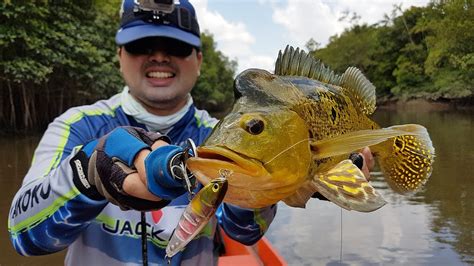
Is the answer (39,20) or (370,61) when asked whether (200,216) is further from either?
(370,61)

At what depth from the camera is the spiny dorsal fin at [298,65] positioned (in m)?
1.32

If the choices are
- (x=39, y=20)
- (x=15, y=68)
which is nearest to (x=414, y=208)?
(x=15, y=68)

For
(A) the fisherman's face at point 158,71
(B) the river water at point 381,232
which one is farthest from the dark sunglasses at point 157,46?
(B) the river water at point 381,232

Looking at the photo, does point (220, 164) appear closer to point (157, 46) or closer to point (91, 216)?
point (91, 216)

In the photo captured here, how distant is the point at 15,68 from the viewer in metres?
13.1

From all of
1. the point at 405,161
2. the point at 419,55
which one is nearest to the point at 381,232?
the point at 405,161

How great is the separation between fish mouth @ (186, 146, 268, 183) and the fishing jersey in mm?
538

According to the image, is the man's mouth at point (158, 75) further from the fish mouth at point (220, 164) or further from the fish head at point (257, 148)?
the fish mouth at point (220, 164)

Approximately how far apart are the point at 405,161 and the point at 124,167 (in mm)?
1053

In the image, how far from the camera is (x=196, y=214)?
2.99ft

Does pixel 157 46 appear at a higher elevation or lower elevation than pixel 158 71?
higher

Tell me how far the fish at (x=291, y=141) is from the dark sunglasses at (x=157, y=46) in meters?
0.77

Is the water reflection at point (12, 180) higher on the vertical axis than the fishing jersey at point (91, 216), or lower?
lower

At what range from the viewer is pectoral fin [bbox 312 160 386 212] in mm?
1051
